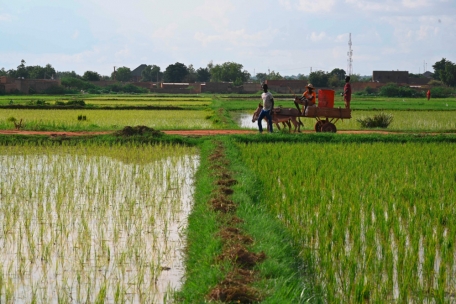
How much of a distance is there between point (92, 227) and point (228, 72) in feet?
262

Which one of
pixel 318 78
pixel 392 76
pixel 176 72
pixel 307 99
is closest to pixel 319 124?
pixel 307 99

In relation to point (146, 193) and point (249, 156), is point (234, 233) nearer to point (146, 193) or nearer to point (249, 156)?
point (146, 193)

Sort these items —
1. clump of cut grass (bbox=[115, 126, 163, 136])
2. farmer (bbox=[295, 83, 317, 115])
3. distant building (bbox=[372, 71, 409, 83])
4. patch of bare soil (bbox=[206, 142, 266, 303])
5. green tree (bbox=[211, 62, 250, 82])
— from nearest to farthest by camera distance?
patch of bare soil (bbox=[206, 142, 266, 303]) → clump of cut grass (bbox=[115, 126, 163, 136]) → farmer (bbox=[295, 83, 317, 115]) → distant building (bbox=[372, 71, 409, 83]) → green tree (bbox=[211, 62, 250, 82])

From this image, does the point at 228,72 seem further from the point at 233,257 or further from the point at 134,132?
the point at 233,257

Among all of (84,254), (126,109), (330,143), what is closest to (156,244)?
(84,254)

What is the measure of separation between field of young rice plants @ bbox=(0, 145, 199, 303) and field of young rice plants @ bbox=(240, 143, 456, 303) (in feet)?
3.55

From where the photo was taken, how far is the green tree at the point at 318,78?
65.8 m

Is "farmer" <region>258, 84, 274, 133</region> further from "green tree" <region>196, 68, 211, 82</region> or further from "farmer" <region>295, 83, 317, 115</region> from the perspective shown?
"green tree" <region>196, 68, 211, 82</region>

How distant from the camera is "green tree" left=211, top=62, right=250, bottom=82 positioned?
8500 cm

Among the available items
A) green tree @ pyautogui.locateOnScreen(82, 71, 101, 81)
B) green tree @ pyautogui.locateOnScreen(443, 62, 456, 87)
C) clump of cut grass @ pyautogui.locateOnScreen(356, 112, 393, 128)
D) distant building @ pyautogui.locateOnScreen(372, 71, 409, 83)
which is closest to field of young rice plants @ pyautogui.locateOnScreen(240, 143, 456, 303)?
clump of cut grass @ pyautogui.locateOnScreen(356, 112, 393, 128)

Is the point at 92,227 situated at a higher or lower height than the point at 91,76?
lower

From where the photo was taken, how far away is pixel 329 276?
4.29m

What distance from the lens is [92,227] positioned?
5.98 meters

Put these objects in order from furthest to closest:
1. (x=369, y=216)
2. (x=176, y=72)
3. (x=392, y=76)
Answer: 1. (x=176, y=72)
2. (x=392, y=76)
3. (x=369, y=216)
